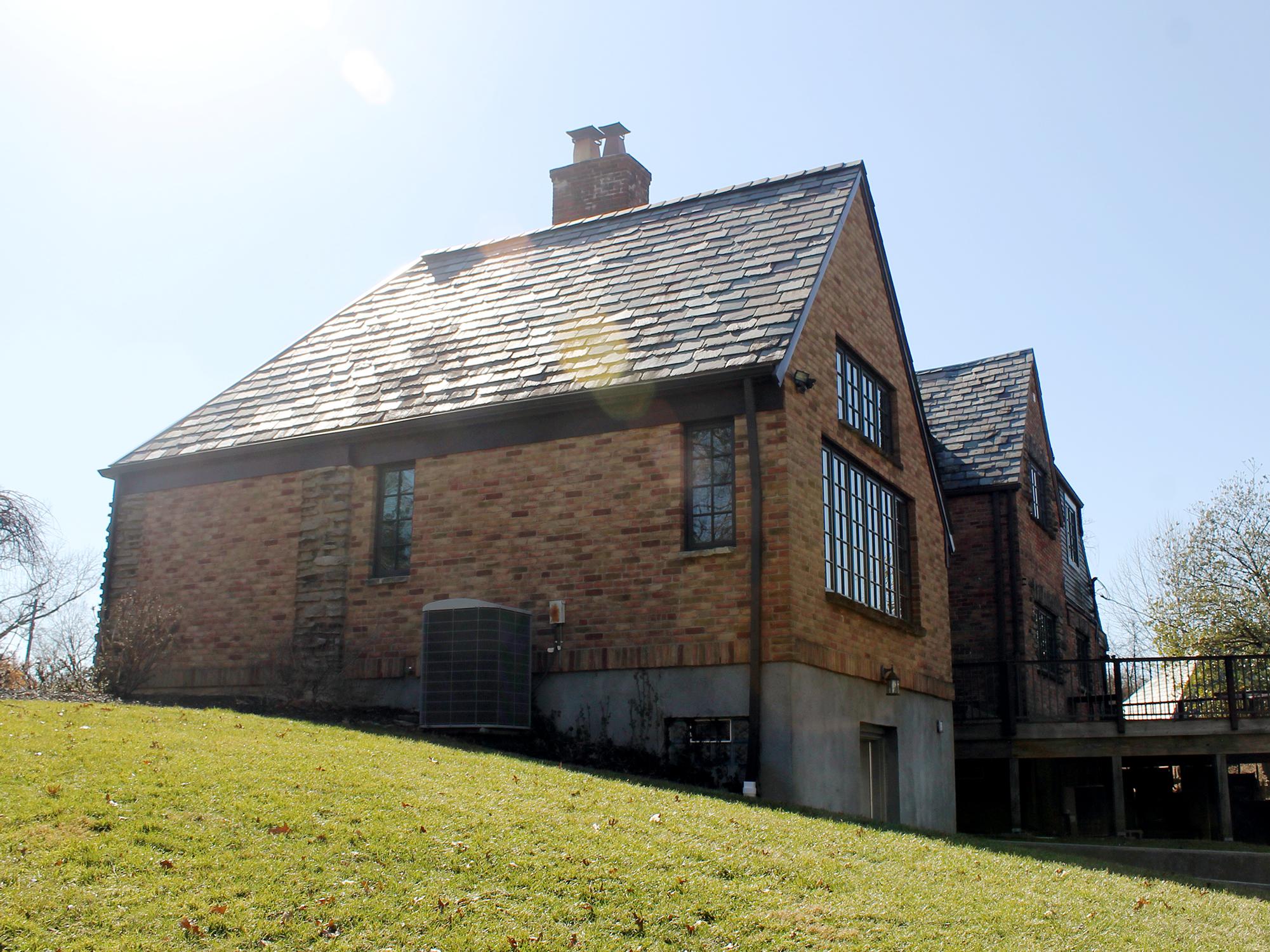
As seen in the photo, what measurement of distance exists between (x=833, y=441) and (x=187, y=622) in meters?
8.96

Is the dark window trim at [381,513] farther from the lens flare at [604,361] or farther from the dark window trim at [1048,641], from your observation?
the dark window trim at [1048,641]

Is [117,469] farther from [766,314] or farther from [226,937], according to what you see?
[226,937]

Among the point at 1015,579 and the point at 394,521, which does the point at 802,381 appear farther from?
the point at 1015,579

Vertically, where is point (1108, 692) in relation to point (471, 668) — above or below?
above

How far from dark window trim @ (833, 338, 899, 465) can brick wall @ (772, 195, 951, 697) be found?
0.07m

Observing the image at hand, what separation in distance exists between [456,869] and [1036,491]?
19385mm

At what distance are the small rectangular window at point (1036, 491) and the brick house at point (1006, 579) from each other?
0.13ft

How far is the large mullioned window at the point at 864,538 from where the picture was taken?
14680 mm

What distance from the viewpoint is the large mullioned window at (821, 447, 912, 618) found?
14.7 meters

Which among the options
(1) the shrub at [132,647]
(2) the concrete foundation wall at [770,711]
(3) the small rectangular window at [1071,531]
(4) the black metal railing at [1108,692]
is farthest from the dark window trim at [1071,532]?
(1) the shrub at [132,647]

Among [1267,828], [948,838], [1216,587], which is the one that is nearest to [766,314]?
[948,838]

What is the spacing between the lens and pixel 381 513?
1598cm

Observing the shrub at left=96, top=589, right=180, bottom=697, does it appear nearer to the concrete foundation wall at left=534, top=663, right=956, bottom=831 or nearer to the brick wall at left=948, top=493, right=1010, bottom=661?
the concrete foundation wall at left=534, top=663, right=956, bottom=831

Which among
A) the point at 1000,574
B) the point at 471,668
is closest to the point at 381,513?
the point at 471,668
